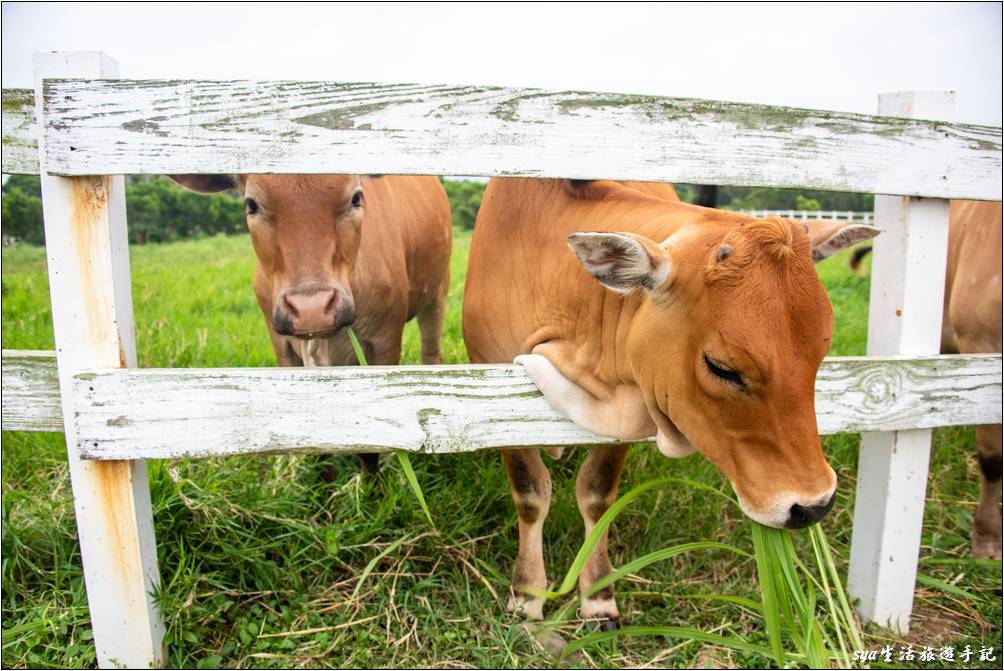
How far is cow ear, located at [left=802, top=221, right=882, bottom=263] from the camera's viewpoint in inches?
78.0

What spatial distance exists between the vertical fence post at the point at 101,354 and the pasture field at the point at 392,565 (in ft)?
0.36

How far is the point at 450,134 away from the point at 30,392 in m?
1.38

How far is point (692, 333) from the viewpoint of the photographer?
182 centimetres

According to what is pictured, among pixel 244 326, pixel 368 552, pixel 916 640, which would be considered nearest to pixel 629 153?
pixel 368 552

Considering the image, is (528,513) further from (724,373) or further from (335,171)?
(335,171)

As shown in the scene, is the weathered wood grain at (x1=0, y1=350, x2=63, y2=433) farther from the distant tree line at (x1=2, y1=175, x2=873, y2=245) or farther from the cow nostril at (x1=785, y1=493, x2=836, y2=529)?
the distant tree line at (x1=2, y1=175, x2=873, y2=245)

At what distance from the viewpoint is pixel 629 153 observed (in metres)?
2.03

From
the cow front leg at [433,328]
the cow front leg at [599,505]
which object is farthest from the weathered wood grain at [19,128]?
the cow front leg at [433,328]

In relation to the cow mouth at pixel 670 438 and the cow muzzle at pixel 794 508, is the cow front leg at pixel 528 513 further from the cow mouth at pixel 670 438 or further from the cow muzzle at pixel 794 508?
the cow muzzle at pixel 794 508

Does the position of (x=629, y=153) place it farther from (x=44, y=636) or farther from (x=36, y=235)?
(x=36, y=235)

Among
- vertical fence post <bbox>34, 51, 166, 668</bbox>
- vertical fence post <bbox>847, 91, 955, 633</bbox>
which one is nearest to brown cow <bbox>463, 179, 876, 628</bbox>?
vertical fence post <bbox>847, 91, 955, 633</bbox>

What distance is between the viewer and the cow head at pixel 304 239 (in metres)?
2.65

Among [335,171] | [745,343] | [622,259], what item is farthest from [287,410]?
[745,343]

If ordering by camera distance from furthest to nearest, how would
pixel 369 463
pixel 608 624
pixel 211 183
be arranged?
pixel 369 463, pixel 211 183, pixel 608 624
